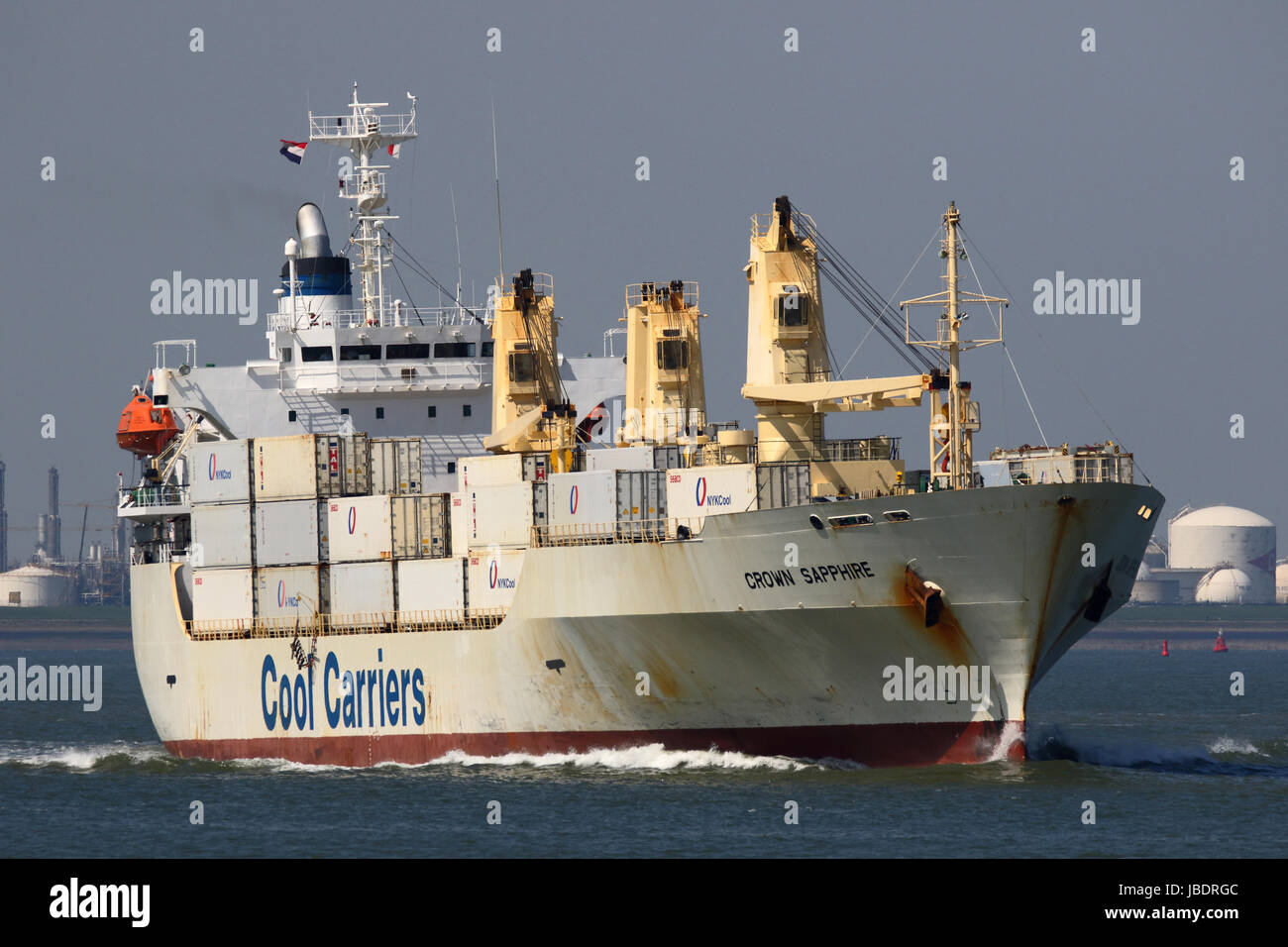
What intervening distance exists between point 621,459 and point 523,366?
5083 mm

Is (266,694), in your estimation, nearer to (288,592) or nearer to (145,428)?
(288,592)

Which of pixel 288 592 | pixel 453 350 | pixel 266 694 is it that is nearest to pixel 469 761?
pixel 288 592

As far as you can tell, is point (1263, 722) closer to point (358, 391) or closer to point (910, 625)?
point (910, 625)

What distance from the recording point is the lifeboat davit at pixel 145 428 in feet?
170

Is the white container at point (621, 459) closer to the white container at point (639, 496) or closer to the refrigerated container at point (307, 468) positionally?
the white container at point (639, 496)

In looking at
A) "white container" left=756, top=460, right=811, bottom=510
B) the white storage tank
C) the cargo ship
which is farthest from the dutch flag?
the white storage tank

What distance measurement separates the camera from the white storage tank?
19612cm

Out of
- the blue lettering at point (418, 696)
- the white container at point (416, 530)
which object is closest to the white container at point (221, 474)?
the white container at point (416, 530)

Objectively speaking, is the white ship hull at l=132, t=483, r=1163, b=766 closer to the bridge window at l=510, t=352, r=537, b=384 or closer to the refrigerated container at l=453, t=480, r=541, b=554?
the refrigerated container at l=453, t=480, r=541, b=554

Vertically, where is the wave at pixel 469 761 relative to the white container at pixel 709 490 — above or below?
below

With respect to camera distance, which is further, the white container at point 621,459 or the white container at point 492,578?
the white container at point 621,459

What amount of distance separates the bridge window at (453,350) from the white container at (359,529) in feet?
25.5

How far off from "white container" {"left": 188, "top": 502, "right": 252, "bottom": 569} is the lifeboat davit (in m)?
7.71

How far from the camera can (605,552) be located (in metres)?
37.7
